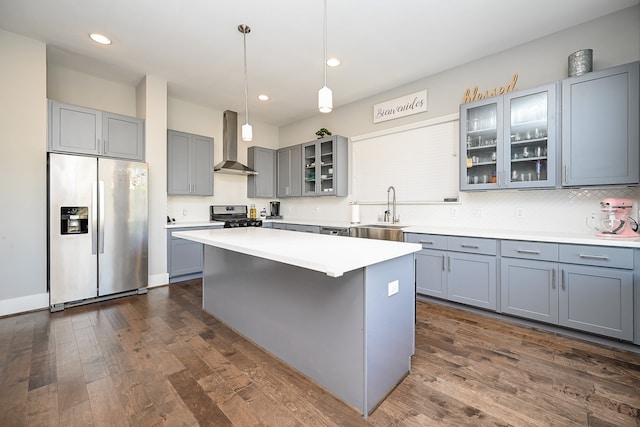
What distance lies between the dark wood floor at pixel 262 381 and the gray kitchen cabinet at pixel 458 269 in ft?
1.19

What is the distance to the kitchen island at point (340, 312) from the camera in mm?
1565

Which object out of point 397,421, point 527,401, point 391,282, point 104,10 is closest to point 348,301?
point 391,282

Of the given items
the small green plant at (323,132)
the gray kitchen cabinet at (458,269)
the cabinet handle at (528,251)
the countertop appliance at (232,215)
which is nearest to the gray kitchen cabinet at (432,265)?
the gray kitchen cabinet at (458,269)

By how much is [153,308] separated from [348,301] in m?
2.67

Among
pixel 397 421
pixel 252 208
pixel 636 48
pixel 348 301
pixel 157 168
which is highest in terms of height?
pixel 636 48

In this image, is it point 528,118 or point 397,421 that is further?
point 528,118

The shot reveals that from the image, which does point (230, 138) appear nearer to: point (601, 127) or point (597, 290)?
point (601, 127)

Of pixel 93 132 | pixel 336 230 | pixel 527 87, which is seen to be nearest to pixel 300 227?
pixel 336 230

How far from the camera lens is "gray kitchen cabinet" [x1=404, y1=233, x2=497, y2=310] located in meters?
2.92

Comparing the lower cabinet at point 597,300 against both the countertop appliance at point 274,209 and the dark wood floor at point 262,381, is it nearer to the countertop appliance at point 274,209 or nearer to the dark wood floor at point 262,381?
the dark wood floor at point 262,381

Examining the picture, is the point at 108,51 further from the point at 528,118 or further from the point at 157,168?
the point at 528,118

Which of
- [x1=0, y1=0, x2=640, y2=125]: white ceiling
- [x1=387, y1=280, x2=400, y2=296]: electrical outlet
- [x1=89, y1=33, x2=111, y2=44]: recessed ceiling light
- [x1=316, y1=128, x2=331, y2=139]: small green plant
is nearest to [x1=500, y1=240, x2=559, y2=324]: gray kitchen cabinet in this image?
[x1=387, y1=280, x2=400, y2=296]: electrical outlet

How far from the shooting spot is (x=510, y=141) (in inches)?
119

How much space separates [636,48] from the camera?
2.58 meters
